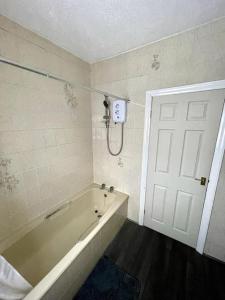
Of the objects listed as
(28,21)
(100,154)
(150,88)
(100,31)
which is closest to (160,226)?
(100,154)

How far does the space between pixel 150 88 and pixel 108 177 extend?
1454mm

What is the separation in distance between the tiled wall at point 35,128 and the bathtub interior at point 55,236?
0.15m

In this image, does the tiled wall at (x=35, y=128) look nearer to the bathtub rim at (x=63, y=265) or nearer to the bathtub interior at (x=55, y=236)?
the bathtub interior at (x=55, y=236)

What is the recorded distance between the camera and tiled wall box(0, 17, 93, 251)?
3.86 feet

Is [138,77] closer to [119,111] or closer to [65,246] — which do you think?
[119,111]

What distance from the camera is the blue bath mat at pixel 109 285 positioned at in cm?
116

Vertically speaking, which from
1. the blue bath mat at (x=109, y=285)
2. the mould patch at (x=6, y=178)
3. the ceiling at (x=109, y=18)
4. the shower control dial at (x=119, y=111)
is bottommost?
the blue bath mat at (x=109, y=285)

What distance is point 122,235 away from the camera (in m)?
1.79

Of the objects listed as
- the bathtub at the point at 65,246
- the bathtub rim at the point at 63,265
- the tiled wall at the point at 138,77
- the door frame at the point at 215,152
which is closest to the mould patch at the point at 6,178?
the bathtub at the point at 65,246

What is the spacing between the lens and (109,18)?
113 centimetres

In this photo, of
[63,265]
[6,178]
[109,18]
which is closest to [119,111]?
[109,18]

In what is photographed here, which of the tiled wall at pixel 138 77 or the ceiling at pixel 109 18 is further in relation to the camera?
the tiled wall at pixel 138 77

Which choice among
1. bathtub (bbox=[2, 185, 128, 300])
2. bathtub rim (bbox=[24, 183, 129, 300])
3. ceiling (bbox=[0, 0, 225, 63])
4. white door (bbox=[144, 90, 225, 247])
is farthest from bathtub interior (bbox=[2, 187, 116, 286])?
ceiling (bbox=[0, 0, 225, 63])

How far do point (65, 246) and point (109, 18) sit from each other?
8.10 ft
